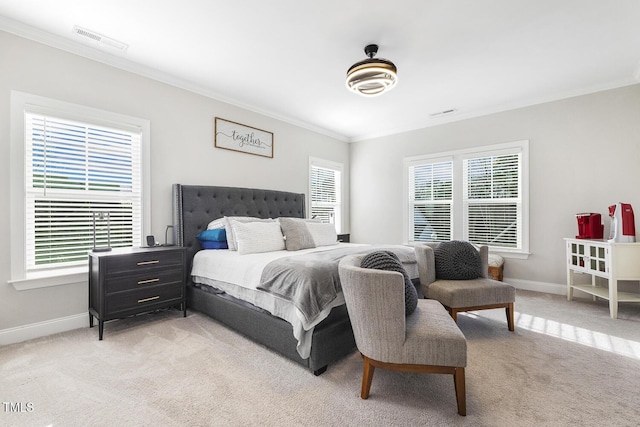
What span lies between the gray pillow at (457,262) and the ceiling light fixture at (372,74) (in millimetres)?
1737

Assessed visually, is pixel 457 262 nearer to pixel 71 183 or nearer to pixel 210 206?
pixel 210 206

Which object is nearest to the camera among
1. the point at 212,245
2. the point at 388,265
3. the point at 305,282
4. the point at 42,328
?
the point at 388,265

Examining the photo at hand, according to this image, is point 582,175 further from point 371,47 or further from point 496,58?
point 371,47

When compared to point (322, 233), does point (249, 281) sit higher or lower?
lower

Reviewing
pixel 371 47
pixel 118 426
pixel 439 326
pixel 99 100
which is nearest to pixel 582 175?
pixel 371 47

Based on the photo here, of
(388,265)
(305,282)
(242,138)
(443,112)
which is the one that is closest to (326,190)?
(242,138)


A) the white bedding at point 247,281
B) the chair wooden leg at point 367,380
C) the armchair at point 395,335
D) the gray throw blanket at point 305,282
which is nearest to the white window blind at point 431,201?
the white bedding at point 247,281

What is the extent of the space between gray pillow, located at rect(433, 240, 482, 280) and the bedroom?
1.93 metres

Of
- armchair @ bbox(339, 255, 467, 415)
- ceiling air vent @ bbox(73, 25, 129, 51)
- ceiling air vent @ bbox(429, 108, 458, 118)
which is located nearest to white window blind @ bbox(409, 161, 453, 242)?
ceiling air vent @ bbox(429, 108, 458, 118)

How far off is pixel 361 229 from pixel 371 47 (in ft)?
12.4

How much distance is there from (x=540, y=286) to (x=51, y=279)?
5.76m

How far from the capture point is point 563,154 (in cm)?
393

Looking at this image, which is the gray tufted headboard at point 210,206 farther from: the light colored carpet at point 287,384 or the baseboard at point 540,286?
the baseboard at point 540,286

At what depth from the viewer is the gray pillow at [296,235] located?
334 cm
